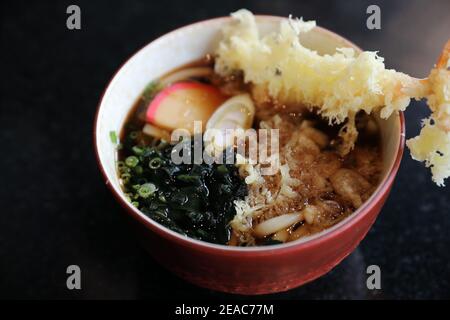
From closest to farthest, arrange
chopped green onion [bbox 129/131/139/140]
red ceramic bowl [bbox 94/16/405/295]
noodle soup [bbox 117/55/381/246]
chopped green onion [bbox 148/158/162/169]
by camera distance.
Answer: red ceramic bowl [bbox 94/16/405/295]
noodle soup [bbox 117/55/381/246]
chopped green onion [bbox 148/158/162/169]
chopped green onion [bbox 129/131/139/140]

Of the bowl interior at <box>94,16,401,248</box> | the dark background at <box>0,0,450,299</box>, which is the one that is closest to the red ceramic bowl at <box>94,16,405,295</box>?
the bowl interior at <box>94,16,401,248</box>

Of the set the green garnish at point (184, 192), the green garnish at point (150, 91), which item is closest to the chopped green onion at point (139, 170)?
the green garnish at point (184, 192)

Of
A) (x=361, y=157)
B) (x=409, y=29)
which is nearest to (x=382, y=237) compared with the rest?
(x=361, y=157)

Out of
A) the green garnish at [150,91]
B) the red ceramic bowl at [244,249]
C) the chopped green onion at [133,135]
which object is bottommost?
the red ceramic bowl at [244,249]

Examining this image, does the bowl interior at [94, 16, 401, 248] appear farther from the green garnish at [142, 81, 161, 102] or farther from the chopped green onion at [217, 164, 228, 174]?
the chopped green onion at [217, 164, 228, 174]

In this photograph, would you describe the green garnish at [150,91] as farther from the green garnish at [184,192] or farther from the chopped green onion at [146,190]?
the chopped green onion at [146,190]

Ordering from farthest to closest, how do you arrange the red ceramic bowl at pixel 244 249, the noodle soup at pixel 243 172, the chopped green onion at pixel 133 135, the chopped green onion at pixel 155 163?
1. the chopped green onion at pixel 133 135
2. the chopped green onion at pixel 155 163
3. the noodle soup at pixel 243 172
4. the red ceramic bowl at pixel 244 249
